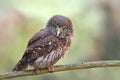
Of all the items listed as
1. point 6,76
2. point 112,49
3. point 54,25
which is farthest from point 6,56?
point 6,76

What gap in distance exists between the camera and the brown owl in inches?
132

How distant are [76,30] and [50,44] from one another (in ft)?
12.8

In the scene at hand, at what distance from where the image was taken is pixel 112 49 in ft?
24.6

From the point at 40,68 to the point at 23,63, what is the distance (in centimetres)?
10

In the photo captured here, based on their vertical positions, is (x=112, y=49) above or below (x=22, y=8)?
below

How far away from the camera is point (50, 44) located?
3398 mm

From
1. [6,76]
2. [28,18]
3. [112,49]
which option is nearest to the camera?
[6,76]

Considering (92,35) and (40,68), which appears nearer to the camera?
(40,68)

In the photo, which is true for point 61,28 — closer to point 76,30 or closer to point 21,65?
point 21,65

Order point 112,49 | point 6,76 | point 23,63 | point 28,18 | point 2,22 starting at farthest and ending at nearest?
1. point 112,49
2. point 28,18
3. point 2,22
4. point 23,63
5. point 6,76

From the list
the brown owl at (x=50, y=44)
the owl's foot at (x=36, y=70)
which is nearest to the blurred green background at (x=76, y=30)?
the brown owl at (x=50, y=44)

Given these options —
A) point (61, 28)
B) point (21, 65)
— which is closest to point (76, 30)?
point (61, 28)

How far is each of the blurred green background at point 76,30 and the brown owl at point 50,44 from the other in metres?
2.38

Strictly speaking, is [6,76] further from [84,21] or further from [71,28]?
[84,21]
